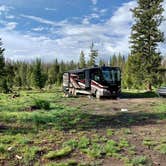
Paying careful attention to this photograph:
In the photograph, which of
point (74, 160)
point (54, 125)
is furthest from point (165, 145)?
point (54, 125)

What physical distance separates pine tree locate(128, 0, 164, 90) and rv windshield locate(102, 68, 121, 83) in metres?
6.70

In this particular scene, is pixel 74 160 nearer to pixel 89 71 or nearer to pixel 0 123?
pixel 0 123

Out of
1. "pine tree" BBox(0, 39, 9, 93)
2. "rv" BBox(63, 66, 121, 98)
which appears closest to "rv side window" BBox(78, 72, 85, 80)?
"rv" BBox(63, 66, 121, 98)

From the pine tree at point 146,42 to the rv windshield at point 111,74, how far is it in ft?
22.0

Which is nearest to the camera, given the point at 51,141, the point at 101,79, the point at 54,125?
the point at 51,141

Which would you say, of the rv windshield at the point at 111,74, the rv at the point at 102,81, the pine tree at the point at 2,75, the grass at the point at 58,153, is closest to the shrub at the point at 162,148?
the grass at the point at 58,153

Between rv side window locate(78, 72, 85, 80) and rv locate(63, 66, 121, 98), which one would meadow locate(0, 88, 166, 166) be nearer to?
rv locate(63, 66, 121, 98)

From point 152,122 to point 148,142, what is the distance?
170 inches

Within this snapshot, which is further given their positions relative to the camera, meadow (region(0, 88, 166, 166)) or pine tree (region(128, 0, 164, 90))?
pine tree (region(128, 0, 164, 90))

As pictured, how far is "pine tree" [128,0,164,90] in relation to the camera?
33531 millimetres

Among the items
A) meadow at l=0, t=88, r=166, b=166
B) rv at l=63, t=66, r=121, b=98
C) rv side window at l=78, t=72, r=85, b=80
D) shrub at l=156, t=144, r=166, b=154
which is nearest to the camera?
meadow at l=0, t=88, r=166, b=166

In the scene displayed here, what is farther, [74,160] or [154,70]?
[154,70]

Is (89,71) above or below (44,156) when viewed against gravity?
above

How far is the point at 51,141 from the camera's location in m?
10.2
